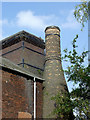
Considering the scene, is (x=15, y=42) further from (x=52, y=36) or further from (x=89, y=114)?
(x=89, y=114)

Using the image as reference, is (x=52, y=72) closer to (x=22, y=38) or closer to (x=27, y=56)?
(x=27, y=56)

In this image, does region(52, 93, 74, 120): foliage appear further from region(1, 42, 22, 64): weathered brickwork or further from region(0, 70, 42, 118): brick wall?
region(1, 42, 22, 64): weathered brickwork

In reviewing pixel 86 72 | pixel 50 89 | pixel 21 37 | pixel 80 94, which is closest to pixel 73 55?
pixel 86 72

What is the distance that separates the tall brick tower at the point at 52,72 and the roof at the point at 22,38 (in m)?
1.68

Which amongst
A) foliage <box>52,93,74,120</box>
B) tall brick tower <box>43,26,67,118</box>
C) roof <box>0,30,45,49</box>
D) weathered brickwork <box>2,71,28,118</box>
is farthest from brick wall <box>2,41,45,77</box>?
foliage <box>52,93,74,120</box>

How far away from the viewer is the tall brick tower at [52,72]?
15.2m

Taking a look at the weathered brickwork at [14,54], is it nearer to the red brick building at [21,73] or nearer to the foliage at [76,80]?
the red brick building at [21,73]

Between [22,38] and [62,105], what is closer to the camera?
[62,105]

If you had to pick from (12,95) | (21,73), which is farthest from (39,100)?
(12,95)

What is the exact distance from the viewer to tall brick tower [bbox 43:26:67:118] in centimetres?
1523

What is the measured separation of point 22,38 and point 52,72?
454cm

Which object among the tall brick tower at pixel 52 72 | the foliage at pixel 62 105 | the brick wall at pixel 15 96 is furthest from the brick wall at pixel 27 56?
the foliage at pixel 62 105

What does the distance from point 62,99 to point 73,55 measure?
3051mm

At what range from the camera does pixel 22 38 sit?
1852 centimetres
